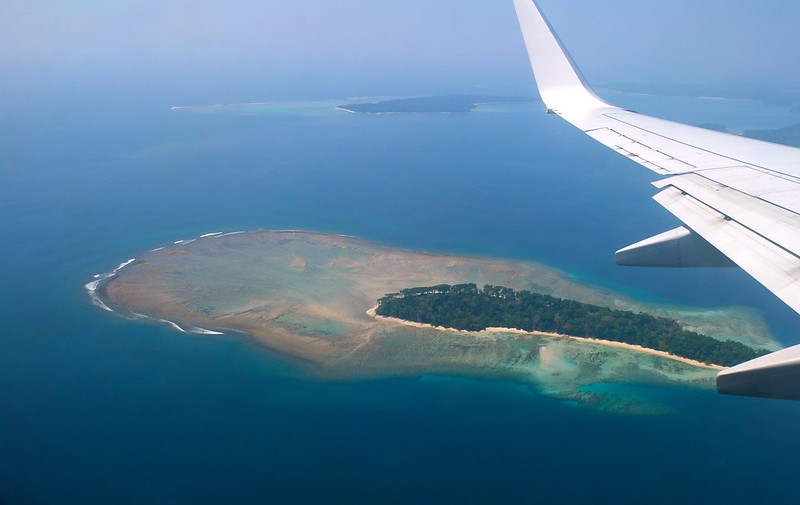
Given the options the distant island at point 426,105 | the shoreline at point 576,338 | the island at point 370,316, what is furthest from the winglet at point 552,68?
the distant island at point 426,105

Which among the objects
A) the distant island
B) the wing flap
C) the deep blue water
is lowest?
the deep blue water

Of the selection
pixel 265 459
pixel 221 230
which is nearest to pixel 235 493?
pixel 265 459

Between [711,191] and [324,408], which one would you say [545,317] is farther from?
[711,191]

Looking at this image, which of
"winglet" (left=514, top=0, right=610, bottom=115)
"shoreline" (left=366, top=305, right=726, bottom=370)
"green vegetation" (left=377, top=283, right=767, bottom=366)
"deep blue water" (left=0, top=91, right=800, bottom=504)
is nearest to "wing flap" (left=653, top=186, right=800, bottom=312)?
"winglet" (left=514, top=0, right=610, bottom=115)

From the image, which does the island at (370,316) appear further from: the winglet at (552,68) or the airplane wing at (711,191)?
the airplane wing at (711,191)

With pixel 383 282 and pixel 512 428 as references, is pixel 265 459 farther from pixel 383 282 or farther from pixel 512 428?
pixel 383 282

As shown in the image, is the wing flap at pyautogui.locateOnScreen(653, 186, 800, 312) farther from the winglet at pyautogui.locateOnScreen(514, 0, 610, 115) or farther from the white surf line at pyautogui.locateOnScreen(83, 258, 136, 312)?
the white surf line at pyautogui.locateOnScreen(83, 258, 136, 312)
